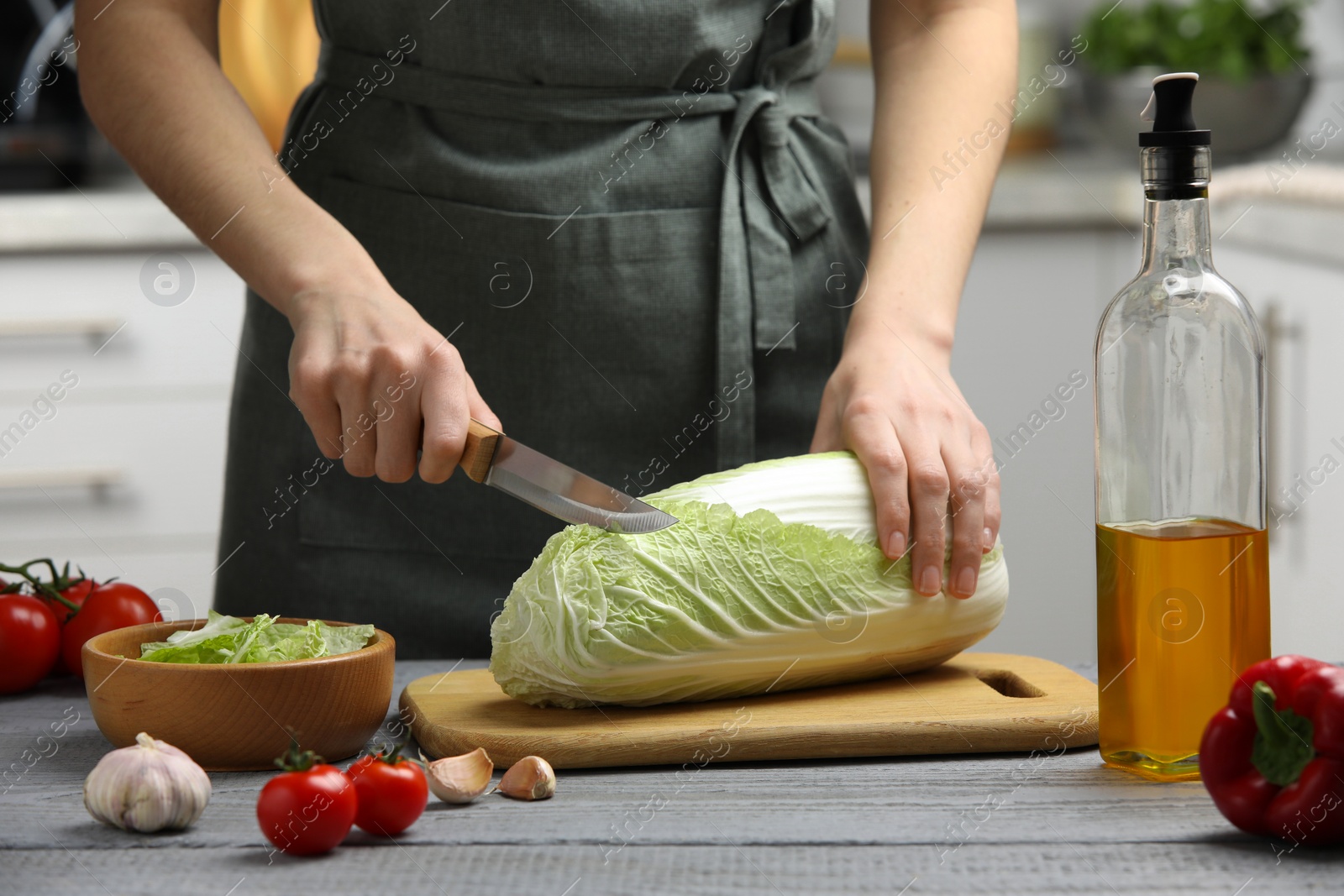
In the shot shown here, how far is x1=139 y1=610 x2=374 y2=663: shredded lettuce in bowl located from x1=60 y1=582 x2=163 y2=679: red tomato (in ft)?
0.63

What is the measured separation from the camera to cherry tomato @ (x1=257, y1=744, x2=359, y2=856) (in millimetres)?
702

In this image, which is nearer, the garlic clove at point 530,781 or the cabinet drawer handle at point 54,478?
the garlic clove at point 530,781

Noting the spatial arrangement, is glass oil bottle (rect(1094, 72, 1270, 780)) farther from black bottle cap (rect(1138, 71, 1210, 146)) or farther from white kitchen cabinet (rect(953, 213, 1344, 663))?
white kitchen cabinet (rect(953, 213, 1344, 663))

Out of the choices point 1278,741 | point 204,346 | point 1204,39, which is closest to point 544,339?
point 1278,741

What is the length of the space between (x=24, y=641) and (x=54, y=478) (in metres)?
1.33

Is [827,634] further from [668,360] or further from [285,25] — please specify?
[285,25]

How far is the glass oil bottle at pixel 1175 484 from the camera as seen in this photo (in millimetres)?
815

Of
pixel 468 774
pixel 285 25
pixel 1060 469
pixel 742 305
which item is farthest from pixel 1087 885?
pixel 285 25

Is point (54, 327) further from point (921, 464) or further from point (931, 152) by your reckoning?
point (921, 464)

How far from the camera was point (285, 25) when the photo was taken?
8.05 feet

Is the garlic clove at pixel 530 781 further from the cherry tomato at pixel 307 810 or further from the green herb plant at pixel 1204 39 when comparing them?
the green herb plant at pixel 1204 39

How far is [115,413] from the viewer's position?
2.30 metres

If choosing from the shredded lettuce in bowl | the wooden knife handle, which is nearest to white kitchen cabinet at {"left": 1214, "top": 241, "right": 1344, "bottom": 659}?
the wooden knife handle

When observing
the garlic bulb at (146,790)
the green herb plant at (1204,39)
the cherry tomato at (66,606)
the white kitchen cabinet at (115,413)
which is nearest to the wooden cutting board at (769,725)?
the garlic bulb at (146,790)
